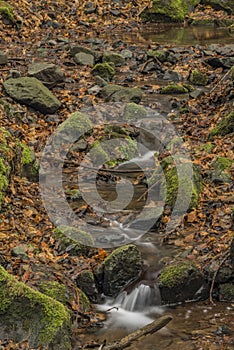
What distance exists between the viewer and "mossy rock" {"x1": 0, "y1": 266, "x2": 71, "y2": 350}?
5520 millimetres

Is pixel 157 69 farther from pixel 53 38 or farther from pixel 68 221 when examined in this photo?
pixel 68 221

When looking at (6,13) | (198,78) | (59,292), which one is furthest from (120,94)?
(59,292)

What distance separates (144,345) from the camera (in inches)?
230

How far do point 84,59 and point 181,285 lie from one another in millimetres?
10034

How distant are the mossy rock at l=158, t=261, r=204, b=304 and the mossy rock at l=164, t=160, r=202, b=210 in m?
1.94

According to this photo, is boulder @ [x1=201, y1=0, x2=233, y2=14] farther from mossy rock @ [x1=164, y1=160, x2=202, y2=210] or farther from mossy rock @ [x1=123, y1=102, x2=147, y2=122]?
mossy rock @ [x1=164, y1=160, x2=202, y2=210]

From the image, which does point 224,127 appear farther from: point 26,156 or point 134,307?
point 134,307

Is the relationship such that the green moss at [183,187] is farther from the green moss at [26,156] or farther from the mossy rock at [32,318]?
the mossy rock at [32,318]

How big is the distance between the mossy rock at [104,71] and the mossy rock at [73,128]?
301 centimetres

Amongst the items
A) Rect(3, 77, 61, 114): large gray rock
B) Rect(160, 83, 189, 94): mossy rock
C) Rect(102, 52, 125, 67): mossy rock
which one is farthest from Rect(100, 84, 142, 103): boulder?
Rect(102, 52, 125, 67): mossy rock

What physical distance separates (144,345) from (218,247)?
2165 millimetres

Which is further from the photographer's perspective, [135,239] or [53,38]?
[53,38]

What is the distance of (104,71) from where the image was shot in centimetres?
1496

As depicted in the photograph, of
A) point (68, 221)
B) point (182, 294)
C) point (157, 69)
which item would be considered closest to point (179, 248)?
point (182, 294)
